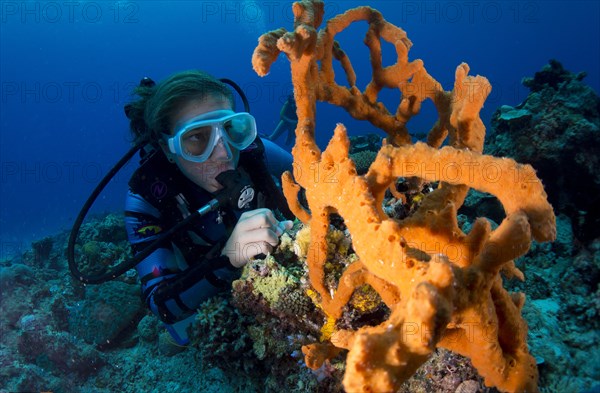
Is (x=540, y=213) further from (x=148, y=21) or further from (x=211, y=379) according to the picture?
(x=148, y=21)

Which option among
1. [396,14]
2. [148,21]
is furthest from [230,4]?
[396,14]

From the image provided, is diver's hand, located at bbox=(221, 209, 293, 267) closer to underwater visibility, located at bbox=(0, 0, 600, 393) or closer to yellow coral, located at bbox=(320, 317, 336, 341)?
underwater visibility, located at bbox=(0, 0, 600, 393)

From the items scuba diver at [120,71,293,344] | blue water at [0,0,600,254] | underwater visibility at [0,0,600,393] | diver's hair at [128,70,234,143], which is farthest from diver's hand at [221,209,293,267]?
blue water at [0,0,600,254]

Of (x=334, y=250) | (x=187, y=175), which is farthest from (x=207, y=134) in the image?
(x=334, y=250)

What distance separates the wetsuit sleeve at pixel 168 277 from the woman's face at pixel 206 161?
66 centimetres

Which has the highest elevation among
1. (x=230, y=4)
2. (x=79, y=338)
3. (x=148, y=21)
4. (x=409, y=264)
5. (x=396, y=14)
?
(x=148, y=21)

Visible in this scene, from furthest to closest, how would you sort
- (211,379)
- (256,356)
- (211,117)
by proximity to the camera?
(211,117), (211,379), (256,356)

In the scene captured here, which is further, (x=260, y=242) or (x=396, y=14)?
(x=396, y=14)

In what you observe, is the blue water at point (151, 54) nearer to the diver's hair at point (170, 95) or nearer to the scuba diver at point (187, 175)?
the diver's hair at point (170, 95)

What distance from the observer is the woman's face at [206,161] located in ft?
12.3

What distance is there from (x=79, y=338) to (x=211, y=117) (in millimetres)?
4700

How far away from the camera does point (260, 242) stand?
8.94 ft

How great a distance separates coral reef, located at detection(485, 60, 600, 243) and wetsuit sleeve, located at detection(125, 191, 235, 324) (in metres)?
3.38

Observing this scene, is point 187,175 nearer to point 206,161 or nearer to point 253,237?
point 206,161
